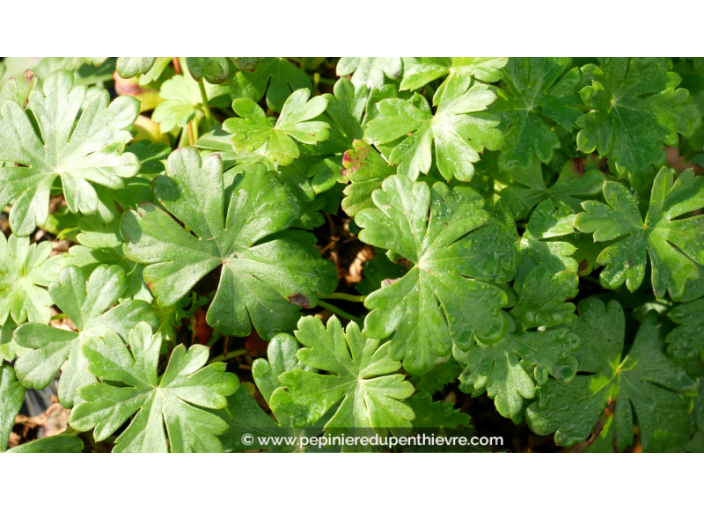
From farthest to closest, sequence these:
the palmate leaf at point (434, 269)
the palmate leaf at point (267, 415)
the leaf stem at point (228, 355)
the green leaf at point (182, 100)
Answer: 1. the green leaf at point (182, 100)
2. the leaf stem at point (228, 355)
3. the palmate leaf at point (267, 415)
4. the palmate leaf at point (434, 269)

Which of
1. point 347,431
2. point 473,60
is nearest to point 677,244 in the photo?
point 473,60

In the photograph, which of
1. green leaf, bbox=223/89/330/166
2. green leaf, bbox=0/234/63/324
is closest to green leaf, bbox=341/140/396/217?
green leaf, bbox=223/89/330/166

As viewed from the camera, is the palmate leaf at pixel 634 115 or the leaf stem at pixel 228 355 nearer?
the palmate leaf at pixel 634 115

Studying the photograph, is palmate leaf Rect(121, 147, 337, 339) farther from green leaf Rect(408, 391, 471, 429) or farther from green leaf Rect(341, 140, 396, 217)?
green leaf Rect(408, 391, 471, 429)

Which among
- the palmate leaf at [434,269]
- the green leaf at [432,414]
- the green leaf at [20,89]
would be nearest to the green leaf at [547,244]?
the palmate leaf at [434,269]

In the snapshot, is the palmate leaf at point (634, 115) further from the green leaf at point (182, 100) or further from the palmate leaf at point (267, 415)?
the green leaf at point (182, 100)

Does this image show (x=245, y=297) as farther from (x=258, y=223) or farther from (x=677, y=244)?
(x=677, y=244)
